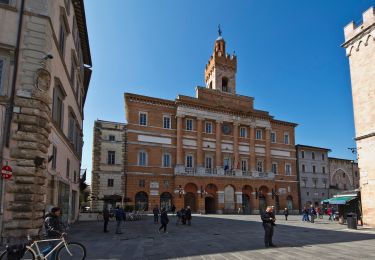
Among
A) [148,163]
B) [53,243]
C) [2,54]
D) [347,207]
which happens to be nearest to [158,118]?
[148,163]

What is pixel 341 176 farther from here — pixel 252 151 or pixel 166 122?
pixel 166 122

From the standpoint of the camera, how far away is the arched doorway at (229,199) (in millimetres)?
44969

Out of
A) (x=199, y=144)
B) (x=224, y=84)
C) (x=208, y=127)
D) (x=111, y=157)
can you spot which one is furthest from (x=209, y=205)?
(x=224, y=84)

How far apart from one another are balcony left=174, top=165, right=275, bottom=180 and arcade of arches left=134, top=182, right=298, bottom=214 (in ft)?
4.39

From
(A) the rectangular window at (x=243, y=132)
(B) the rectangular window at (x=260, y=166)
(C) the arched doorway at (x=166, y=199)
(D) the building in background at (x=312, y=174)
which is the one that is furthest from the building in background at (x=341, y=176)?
(C) the arched doorway at (x=166, y=199)

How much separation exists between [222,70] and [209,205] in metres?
21.9

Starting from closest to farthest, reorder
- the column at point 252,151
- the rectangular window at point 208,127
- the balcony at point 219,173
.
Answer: the balcony at point 219,173 < the rectangular window at point 208,127 < the column at point 252,151

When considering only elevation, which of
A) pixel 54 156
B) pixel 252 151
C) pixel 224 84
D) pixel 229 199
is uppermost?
pixel 224 84

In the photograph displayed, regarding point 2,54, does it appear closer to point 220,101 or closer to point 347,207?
point 347,207

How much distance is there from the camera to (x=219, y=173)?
148 feet

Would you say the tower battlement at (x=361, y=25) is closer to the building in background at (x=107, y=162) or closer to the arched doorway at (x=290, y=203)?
the building in background at (x=107, y=162)

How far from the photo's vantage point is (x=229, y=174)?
45844mm

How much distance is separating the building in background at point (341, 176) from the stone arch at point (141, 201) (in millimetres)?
35895

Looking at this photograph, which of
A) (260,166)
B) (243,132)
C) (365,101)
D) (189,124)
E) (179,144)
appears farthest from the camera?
(260,166)
